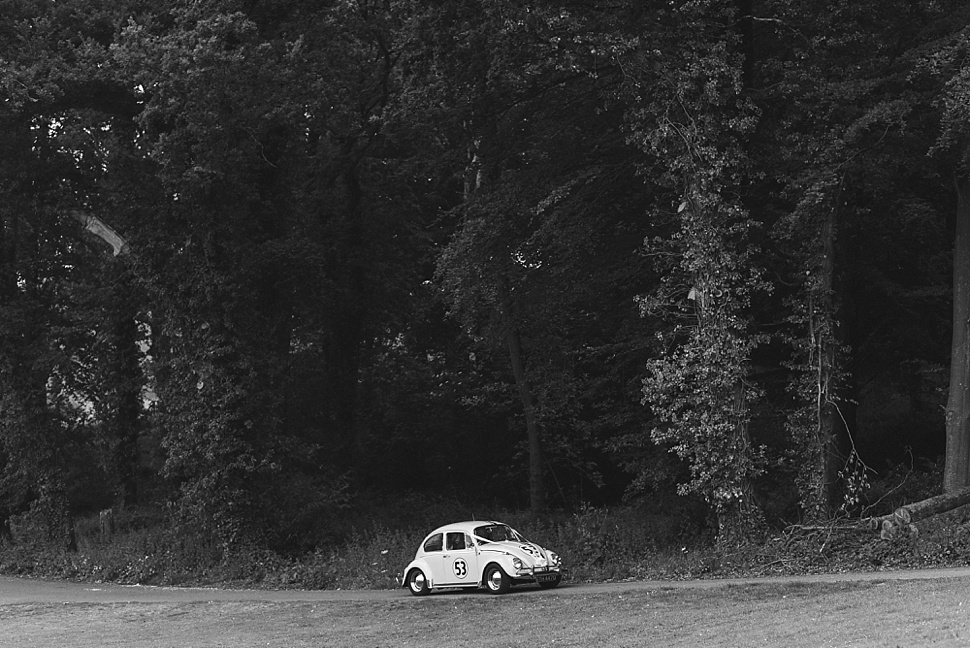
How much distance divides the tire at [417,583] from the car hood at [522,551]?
1.65 metres

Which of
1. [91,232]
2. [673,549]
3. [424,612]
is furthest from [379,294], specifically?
[424,612]

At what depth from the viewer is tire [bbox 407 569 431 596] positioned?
22500 mm

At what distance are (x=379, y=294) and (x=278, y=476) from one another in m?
10.2

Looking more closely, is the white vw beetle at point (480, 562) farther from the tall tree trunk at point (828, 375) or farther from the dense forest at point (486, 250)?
the tall tree trunk at point (828, 375)

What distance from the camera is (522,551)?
70.4 feet

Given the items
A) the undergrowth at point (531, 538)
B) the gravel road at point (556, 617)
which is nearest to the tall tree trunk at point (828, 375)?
the undergrowth at point (531, 538)

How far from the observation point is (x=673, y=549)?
24.1m

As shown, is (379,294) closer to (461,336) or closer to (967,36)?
(461,336)

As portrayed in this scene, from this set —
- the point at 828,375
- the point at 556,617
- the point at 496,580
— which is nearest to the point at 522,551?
the point at 496,580

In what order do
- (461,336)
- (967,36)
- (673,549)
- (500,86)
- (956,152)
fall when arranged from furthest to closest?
(461,336), (500,86), (673,549), (956,152), (967,36)

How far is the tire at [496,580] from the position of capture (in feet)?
70.0

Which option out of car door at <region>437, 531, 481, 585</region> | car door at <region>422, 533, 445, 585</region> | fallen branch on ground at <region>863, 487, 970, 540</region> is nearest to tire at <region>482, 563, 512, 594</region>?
car door at <region>437, 531, 481, 585</region>

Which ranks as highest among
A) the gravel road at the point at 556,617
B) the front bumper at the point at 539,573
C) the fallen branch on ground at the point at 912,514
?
the fallen branch on ground at the point at 912,514

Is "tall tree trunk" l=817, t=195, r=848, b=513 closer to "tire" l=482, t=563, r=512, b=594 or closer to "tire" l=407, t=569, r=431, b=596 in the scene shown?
"tire" l=482, t=563, r=512, b=594
